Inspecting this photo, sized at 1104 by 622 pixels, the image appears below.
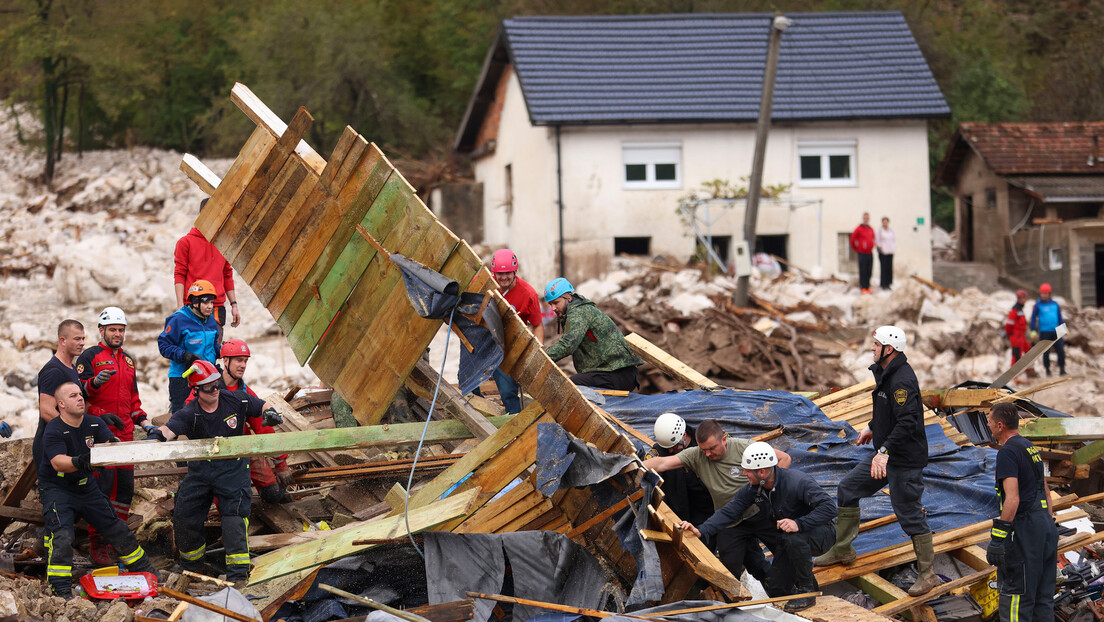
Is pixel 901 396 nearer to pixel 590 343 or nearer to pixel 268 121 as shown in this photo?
pixel 590 343

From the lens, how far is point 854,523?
25.0ft

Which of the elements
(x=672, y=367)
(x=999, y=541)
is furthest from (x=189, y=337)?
(x=999, y=541)

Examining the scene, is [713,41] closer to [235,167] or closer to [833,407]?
[833,407]

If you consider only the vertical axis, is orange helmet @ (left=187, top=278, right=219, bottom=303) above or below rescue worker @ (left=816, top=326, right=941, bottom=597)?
above

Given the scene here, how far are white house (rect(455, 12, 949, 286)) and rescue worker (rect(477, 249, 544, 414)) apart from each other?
15957mm

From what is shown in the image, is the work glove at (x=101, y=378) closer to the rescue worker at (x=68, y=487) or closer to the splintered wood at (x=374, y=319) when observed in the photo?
the rescue worker at (x=68, y=487)

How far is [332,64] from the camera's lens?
101 ft

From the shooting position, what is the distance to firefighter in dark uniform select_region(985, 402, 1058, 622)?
21.6ft

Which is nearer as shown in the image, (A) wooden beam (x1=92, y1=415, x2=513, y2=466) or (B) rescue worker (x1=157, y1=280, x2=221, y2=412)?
(A) wooden beam (x1=92, y1=415, x2=513, y2=466)

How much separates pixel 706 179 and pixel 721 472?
62.2 feet

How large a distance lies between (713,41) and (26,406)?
1979 cm

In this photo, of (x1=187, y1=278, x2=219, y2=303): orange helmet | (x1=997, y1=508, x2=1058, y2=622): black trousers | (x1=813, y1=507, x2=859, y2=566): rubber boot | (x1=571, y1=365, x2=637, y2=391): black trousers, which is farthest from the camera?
(x1=571, y1=365, x2=637, y2=391): black trousers

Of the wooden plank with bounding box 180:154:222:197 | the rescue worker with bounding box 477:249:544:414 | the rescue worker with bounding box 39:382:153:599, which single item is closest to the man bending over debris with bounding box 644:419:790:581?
the rescue worker with bounding box 477:249:544:414

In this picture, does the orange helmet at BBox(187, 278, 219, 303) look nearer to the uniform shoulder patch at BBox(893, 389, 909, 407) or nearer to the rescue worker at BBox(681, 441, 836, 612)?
the rescue worker at BBox(681, 441, 836, 612)
